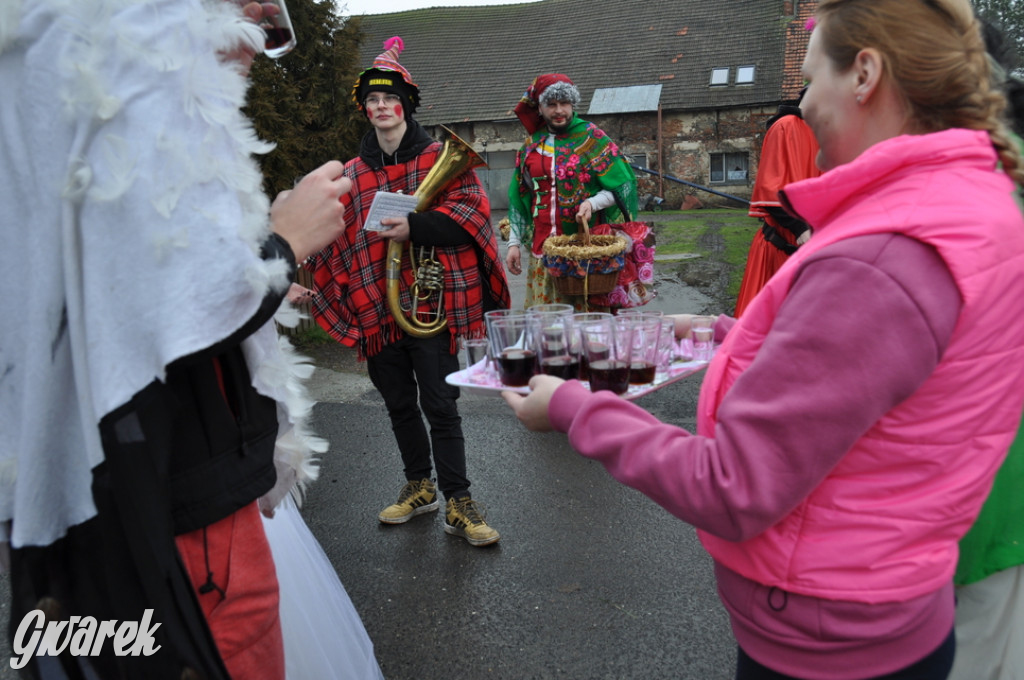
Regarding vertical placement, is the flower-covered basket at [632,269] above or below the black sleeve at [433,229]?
below

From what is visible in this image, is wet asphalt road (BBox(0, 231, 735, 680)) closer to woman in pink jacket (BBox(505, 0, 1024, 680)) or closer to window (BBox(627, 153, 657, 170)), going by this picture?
woman in pink jacket (BBox(505, 0, 1024, 680))

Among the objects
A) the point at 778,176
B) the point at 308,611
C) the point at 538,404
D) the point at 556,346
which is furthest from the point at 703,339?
the point at 778,176

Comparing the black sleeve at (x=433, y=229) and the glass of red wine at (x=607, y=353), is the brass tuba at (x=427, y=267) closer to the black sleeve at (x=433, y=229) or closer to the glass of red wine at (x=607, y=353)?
the black sleeve at (x=433, y=229)

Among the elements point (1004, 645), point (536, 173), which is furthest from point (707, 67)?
point (1004, 645)

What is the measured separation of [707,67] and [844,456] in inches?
1108

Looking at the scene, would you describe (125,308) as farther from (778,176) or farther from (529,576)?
(778,176)

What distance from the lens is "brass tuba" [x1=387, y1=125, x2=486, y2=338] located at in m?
3.77

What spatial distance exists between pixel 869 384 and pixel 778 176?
12.0 feet

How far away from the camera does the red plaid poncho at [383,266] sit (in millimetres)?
3834

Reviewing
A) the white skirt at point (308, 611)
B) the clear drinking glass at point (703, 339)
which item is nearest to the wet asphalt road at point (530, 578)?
the white skirt at point (308, 611)

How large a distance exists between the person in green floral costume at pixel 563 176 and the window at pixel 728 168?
22.0 meters

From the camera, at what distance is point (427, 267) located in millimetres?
3812

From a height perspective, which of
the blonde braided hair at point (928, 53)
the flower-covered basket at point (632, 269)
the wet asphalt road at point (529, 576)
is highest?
the blonde braided hair at point (928, 53)

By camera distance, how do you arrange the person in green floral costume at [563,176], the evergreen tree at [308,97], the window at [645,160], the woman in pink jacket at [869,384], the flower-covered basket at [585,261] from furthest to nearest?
the window at [645,160] < the evergreen tree at [308,97] < the person in green floral costume at [563,176] < the flower-covered basket at [585,261] < the woman in pink jacket at [869,384]
